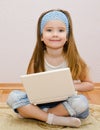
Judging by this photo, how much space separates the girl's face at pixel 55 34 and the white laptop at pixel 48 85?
0.17m

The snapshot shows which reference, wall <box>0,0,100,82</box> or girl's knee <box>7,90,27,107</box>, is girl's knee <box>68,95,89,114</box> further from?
wall <box>0,0,100,82</box>

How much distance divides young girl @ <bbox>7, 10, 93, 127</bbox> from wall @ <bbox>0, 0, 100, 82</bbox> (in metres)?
0.48

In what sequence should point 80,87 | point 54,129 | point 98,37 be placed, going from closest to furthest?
1. point 54,129
2. point 80,87
3. point 98,37

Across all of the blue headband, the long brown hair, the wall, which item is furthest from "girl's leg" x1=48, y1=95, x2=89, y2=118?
the wall

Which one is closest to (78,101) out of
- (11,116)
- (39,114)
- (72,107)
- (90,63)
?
(72,107)

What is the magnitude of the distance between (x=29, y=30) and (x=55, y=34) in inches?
23.0

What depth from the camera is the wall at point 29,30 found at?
Answer: 1536mm

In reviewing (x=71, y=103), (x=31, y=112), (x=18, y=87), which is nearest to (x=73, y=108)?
(x=71, y=103)

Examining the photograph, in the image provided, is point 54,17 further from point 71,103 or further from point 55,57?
point 71,103

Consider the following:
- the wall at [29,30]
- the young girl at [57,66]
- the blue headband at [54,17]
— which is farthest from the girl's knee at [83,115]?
the wall at [29,30]

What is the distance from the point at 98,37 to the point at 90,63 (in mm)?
154

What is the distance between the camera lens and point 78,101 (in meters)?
0.99

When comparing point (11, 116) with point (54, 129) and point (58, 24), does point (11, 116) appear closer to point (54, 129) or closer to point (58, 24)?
point (54, 129)

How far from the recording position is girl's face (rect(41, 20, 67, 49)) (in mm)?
1003
